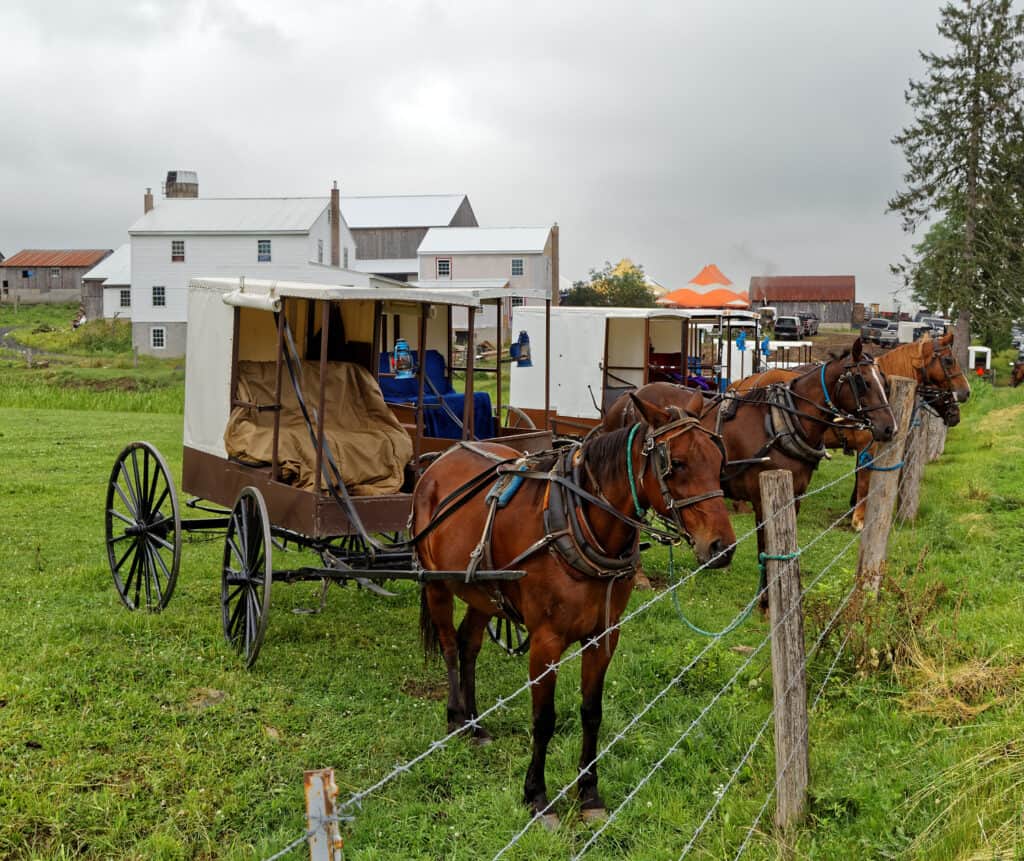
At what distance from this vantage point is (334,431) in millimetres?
8172

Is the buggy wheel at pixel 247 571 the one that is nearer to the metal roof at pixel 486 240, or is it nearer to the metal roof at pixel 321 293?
the metal roof at pixel 321 293

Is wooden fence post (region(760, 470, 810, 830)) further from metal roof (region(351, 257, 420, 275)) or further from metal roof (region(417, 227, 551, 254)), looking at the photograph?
Answer: metal roof (region(351, 257, 420, 275))

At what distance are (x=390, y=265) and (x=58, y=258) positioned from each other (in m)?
31.6

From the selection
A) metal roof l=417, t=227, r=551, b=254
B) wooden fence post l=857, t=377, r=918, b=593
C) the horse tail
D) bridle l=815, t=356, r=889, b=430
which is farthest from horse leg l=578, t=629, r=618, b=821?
metal roof l=417, t=227, r=551, b=254

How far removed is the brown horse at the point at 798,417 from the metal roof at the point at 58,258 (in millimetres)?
76414

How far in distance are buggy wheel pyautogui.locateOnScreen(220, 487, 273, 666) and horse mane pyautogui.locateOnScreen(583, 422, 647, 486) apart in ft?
8.77

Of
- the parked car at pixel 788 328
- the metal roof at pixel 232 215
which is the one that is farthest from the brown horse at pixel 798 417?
the parked car at pixel 788 328

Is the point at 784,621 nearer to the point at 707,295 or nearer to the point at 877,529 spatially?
the point at 877,529

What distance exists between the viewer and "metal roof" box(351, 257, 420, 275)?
6334 cm

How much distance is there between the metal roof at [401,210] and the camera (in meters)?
64.8

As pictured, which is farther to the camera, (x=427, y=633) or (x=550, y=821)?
(x=427, y=633)

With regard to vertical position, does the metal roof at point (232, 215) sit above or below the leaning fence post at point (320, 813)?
above

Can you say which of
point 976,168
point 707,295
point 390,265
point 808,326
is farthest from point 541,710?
point 390,265

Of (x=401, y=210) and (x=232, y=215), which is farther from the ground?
(x=401, y=210)
